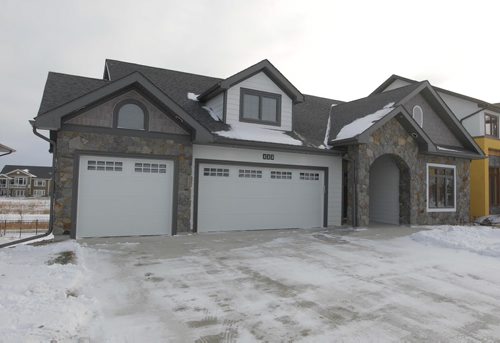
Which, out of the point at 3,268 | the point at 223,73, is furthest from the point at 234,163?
the point at 223,73

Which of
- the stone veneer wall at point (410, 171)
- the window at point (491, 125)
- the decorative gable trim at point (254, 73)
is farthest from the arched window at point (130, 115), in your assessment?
the window at point (491, 125)

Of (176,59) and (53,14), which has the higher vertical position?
(176,59)

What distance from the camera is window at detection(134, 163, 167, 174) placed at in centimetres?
1024

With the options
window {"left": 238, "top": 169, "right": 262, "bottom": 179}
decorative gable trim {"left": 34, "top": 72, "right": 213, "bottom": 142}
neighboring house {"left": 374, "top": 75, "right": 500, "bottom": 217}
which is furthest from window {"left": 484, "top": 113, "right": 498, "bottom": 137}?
decorative gable trim {"left": 34, "top": 72, "right": 213, "bottom": 142}

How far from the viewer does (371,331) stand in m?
3.85

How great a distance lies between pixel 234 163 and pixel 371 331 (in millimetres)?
8383

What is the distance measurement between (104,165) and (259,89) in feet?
21.3

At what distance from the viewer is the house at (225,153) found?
378 inches

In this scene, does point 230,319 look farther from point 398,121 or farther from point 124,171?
point 398,121

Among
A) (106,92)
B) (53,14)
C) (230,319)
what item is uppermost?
(53,14)

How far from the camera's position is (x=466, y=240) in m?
9.59

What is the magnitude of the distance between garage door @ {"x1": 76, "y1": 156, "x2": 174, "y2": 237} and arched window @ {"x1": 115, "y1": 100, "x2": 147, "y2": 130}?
3.36ft

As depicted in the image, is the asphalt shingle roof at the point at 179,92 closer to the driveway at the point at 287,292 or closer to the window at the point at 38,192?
the driveway at the point at 287,292

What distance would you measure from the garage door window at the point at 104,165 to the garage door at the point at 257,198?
2565 millimetres
